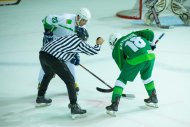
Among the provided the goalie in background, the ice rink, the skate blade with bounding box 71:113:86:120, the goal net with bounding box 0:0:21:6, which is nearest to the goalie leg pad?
the goalie in background

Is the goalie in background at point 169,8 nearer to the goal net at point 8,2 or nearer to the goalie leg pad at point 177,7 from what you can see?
the goalie leg pad at point 177,7

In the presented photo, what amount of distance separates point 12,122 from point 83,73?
1501mm

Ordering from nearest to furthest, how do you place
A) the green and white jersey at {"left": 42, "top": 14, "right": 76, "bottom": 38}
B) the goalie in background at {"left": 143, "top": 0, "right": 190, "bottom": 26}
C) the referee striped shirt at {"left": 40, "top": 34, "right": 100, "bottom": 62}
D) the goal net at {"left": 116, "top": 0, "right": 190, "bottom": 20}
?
the referee striped shirt at {"left": 40, "top": 34, "right": 100, "bottom": 62}
the green and white jersey at {"left": 42, "top": 14, "right": 76, "bottom": 38}
the goalie in background at {"left": 143, "top": 0, "right": 190, "bottom": 26}
the goal net at {"left": 116, "top": 0, "right": 190, "bottom": 20}

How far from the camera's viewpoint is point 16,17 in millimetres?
8289

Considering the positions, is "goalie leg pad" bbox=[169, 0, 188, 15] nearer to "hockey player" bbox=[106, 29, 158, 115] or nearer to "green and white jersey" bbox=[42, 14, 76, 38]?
"green and white jersey" bbox=[42, 14, 76, 38]

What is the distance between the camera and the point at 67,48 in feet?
10.8

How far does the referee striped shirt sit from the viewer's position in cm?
327

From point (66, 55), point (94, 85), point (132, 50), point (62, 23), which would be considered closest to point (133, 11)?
point (94, 85)

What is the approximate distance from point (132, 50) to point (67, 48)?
0.58m

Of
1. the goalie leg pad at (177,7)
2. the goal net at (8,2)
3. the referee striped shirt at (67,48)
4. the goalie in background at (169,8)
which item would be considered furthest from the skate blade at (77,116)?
the goal net at (8,2)

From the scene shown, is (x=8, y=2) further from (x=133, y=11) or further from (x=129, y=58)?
(x=129, y=58)

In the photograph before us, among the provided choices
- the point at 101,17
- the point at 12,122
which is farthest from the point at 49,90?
the point at 101,17

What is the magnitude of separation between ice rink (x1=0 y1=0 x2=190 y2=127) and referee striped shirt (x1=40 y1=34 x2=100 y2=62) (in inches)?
23.3

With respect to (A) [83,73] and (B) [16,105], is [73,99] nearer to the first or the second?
(B) [16,105]
